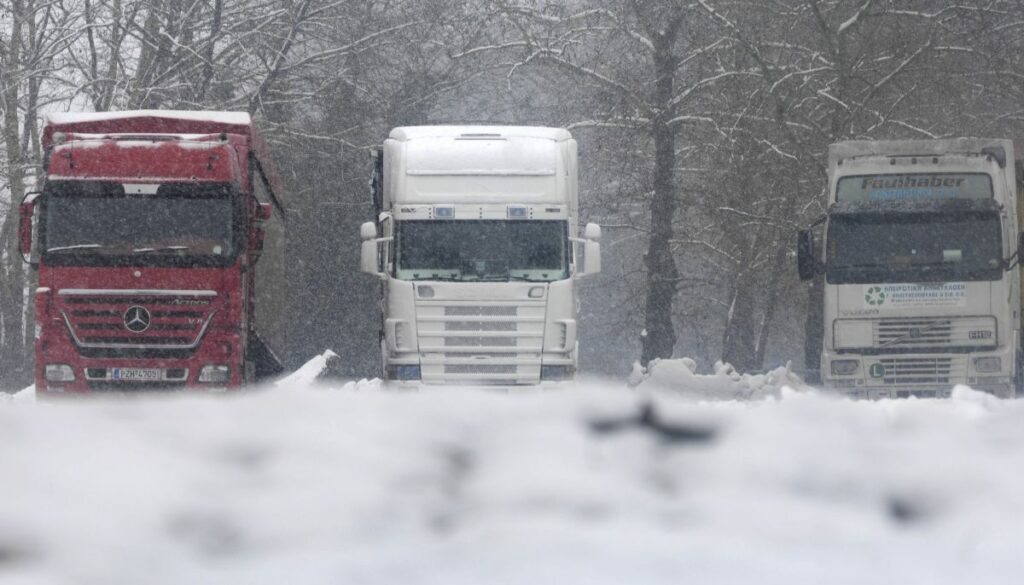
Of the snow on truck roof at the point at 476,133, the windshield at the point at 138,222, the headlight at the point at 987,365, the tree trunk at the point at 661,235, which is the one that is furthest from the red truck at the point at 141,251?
the tree trunk at the point at 661,235

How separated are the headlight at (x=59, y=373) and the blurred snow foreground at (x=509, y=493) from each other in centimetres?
1188

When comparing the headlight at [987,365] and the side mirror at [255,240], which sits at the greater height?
the side mirror at [255,240]

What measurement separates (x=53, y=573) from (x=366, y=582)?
2.07ft

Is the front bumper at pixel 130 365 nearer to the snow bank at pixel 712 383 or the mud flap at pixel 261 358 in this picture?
the mud flap at pixel 261 358

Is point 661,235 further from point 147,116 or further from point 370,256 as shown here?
point 147,116

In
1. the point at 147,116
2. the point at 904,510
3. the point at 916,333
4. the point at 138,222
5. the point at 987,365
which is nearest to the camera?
the point at 904,510

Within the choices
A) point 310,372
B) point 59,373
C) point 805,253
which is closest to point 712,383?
point 805,253

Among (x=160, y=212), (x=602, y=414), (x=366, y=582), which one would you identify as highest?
(x=160, y=212)

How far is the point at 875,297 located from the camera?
57.6 feet

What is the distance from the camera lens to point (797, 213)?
27.6m

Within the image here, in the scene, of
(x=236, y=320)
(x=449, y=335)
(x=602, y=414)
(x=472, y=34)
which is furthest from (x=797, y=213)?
(x=602, y=414)

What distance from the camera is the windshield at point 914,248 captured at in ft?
55.8

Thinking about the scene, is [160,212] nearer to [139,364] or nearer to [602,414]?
[139,364]

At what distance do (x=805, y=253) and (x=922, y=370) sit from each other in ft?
7.42
